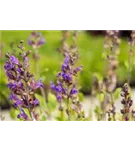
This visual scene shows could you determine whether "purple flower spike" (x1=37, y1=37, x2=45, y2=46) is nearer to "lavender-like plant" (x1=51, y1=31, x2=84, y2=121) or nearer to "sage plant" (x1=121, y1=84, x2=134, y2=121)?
"lavender-like plant" (x1=51, y1=31, x2=84, y2=121)

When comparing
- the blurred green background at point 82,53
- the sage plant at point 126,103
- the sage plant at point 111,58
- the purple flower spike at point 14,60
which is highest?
the blurred green background at point 82,53

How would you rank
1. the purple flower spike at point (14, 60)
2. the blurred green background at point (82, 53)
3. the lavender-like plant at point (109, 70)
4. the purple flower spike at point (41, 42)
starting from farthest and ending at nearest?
the blurred green background at point (82, 53) → the purple flower spike at point (41, 42) → the lavender-like plant at point (109, 70) → the purple flower spike at point (14, 60)

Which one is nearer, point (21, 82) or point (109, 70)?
point (21, 82)

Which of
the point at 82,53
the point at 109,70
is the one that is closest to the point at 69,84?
the point at 109,70

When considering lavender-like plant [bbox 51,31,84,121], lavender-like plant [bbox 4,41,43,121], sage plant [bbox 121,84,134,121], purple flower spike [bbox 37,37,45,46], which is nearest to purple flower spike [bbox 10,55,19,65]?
lavender-like plant [bbox 4,41,43,121]

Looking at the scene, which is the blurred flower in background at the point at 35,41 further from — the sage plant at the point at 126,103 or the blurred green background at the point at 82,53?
the blurred green background at the point at 82,53

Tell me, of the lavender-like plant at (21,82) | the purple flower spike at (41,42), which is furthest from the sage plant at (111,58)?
the lavender-like plant at (21,82)

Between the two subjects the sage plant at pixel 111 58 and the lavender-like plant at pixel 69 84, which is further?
the sage plant at pixel 111 58

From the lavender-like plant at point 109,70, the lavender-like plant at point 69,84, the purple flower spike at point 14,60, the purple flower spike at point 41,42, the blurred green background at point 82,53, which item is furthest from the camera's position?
the blurred green background at point 82,53

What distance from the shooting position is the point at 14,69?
1.96 m

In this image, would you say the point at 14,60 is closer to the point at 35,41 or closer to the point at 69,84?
the point at 69,84

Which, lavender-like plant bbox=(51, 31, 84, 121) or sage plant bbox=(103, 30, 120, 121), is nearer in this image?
lavender-like plant bbox=(51, 31, 84, 121)
